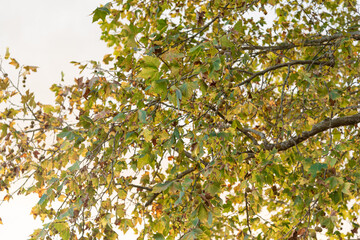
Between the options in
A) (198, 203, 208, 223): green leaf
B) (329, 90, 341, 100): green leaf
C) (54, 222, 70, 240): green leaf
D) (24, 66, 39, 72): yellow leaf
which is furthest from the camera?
(24, 66, 39, 72): yellow leaf

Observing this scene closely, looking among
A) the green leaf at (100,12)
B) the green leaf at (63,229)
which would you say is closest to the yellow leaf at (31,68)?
the green leaf at (100,12)

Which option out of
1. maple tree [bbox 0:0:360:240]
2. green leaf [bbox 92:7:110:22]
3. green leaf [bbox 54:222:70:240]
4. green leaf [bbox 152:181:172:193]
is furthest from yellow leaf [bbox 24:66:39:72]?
green leaf [bbox 152:181:172:193]

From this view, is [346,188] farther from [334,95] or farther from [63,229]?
[63,229]

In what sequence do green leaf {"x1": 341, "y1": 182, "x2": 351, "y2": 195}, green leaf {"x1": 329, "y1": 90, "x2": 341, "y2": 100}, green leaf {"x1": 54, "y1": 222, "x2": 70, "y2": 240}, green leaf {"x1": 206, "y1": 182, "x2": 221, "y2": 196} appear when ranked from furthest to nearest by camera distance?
green leaf {"x1": 329, "y1": 90, "x2": 341, "y2": 100} → green leaf {"x1": 341, "y1": 182, "x2": 351, "y2": 195} → green leaf {"x1": 54, "y1": 222, "x2": 70, "y2": 240} → green leaf {"x1": 206, "y1": 182, "x2": 221, "y2": 196}

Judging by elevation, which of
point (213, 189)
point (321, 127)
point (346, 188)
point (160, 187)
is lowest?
point (160, 187)

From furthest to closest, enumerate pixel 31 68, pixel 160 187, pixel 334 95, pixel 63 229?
pixel 31 68
pixel 334 95
pixel 63 229
pixel 160 187

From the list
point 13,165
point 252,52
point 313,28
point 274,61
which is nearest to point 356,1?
point 313,28

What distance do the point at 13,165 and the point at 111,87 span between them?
70.0 inches

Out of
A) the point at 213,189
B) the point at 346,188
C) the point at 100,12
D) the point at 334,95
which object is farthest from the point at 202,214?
the point at 334,95

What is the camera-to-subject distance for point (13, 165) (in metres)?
3.79

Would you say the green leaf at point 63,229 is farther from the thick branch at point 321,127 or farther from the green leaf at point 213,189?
the thick branch at point 321,127

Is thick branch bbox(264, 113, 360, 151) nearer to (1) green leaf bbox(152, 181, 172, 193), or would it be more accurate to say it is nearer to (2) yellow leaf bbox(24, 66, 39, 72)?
(1) green leaf bbox(152, 181, 172, 193)

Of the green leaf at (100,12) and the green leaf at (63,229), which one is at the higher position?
the green leaf at (100,12)

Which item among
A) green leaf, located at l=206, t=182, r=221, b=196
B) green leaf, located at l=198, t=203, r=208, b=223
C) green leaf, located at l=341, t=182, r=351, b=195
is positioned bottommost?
green leaf, located at l=198, t=203, r=208, b=223
